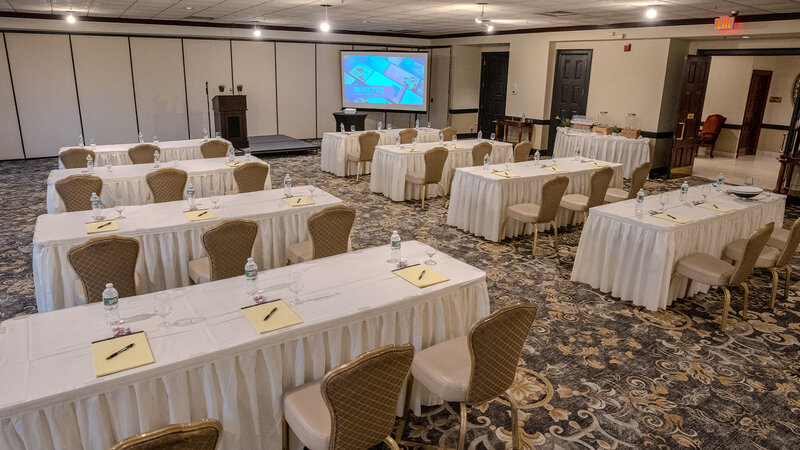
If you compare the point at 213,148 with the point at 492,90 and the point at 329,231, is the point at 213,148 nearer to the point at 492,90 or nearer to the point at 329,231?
the point at 329,231

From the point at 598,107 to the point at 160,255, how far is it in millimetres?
10493

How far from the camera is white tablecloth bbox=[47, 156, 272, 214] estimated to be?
618 cm

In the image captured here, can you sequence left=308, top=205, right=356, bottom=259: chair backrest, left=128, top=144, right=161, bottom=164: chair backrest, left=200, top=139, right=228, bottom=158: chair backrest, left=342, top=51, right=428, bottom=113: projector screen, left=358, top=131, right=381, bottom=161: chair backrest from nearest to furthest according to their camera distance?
left=308, top=205, right=356, bottom=259: chair backrest, left=128, top=144, right=161, bottom=164: chair backrest, left=200, top=139, right=228, bottom=158: chair backrest, left=358, top=131, right=381, bottom=161: chair backrest, left=342, top=51, right=428, bottom=113: projector screen

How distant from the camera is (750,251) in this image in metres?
4.29

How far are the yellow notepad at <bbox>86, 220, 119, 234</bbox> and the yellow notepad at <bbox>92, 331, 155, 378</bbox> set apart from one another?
6.98ft

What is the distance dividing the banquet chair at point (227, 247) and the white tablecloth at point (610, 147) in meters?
7.89

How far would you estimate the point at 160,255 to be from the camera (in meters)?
4.50

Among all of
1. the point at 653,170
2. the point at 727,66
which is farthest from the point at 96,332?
the point at 727,66

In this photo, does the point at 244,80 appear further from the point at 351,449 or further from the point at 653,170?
the point at 351,449

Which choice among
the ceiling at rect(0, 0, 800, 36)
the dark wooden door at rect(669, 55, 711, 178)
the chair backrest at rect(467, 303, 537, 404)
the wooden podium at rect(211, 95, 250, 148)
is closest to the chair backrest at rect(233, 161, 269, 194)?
the ceiling at rect(0, 0, 800, 36)

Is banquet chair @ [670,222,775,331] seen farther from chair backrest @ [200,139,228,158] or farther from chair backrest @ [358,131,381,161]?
chair backrest @ [200,139,228,158]

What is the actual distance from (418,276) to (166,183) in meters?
3.87

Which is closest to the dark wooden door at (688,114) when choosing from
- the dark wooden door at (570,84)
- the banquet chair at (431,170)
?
the dark wooden door at (570,84)

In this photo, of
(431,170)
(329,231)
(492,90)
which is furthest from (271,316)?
(492,90)
